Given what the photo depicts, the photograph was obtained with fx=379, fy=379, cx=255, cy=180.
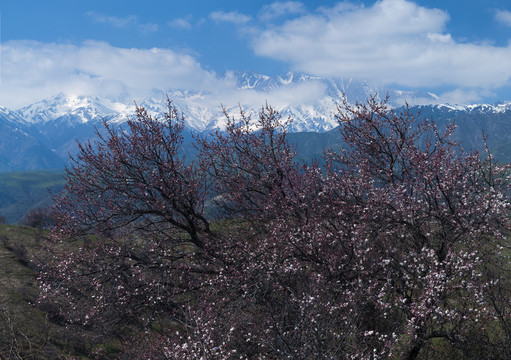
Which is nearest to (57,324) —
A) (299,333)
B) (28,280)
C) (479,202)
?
(28,280)

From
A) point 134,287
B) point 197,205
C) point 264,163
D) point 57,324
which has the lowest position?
point 57,324

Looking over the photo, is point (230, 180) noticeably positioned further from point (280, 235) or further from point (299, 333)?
point (299, 333)

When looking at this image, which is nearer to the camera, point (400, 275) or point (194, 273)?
point (400, 275)

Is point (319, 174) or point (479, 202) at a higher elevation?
point (319, 174)

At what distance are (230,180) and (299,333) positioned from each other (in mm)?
9474

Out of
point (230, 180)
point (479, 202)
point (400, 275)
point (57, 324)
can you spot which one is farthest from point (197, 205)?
point (57, 324)

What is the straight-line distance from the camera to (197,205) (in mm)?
16156

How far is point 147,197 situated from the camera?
602 inches

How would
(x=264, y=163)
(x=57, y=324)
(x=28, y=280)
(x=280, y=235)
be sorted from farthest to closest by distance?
(x=28, y=280)
(x=57, y=324)
(x=264, y=163)
(x=280, y=235)

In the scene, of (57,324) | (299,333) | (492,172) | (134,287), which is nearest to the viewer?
(299,333)

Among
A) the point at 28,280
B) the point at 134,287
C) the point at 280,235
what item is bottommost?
the point at 28,280

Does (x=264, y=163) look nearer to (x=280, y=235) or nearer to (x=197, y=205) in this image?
(x=197, y=205)

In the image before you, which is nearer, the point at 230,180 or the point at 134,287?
the point at 134,287

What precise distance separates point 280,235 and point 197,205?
15.0ft
